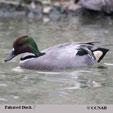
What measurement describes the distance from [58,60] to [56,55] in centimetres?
9

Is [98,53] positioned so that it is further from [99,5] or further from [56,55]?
[99,5]

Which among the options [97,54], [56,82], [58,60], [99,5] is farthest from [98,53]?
[99,5]

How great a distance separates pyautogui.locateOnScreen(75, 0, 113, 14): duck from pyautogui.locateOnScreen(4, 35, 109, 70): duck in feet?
26.4

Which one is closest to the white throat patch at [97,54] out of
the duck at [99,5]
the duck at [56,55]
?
the duck at [56,55]

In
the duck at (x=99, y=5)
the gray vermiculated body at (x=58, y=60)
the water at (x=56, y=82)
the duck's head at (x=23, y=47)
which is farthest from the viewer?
the duck at (x=99, y=5)

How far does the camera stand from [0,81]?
717 cm

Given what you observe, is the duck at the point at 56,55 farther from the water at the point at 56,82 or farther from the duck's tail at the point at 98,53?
the water at the point at 56,82

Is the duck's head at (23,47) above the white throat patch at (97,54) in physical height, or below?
above

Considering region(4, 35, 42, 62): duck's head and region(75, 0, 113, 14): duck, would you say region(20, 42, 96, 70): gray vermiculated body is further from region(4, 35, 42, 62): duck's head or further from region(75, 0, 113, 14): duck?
region(75, 0, 113, 14): duck

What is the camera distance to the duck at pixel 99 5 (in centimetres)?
1630

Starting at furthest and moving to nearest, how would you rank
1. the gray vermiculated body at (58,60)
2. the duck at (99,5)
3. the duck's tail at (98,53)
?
the duck at (99,5), the duck's tail at (98,53), the gray vermiculated body at (58,60)

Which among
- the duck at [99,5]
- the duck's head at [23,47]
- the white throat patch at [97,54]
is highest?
the duck's head at [23,47]

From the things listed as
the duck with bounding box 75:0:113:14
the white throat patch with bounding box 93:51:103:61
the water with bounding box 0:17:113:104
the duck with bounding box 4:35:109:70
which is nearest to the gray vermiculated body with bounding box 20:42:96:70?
the duck with bounding box 4:35:109:70

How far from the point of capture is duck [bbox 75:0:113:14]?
16.3 meters
